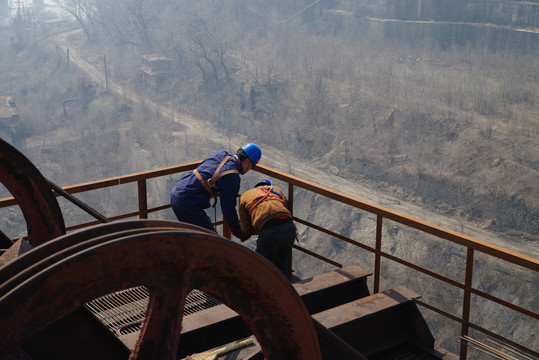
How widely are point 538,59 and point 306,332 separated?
61.2m

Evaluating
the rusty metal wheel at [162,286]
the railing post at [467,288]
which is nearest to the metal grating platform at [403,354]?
the railing post at [467,288]

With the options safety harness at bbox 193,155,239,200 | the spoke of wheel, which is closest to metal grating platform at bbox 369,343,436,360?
safety harness at bbox 193,155,239,200

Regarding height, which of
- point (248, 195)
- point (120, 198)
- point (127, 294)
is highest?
point (248, 195)

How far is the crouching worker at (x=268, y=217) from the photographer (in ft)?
17.4

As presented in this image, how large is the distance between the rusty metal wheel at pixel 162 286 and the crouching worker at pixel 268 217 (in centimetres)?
298

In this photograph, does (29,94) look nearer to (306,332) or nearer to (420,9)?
(420,9)

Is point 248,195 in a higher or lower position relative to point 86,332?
lower

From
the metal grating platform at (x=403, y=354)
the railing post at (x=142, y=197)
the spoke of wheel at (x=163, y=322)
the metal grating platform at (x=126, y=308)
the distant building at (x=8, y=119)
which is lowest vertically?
the distant building at (x=8, y=119)

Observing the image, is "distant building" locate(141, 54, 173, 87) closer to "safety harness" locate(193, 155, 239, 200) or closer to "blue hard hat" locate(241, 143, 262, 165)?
"blue hard hat" locate(241, 143, 262, 165)

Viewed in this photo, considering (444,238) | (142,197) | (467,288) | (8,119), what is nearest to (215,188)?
(142,197)

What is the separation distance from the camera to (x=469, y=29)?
62.4 m

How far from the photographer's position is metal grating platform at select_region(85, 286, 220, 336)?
14.0 ft

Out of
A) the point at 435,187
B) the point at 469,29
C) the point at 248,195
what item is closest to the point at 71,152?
the point at 435,187

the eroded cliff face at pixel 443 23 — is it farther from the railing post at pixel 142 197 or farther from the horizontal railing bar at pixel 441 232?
the railing post at pixel 142 197
